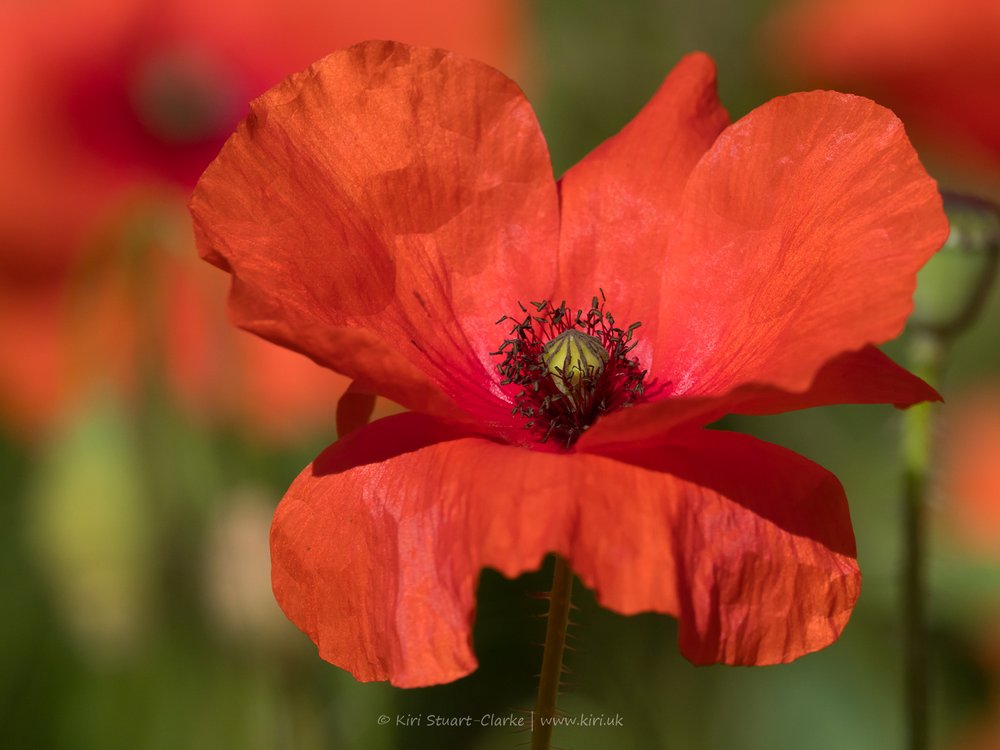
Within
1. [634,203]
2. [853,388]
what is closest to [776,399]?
[853,388]

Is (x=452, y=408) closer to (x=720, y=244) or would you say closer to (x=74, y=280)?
(x=720, y=244)

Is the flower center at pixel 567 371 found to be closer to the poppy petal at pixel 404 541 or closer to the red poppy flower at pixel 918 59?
the poppy petal at pixel 404 541

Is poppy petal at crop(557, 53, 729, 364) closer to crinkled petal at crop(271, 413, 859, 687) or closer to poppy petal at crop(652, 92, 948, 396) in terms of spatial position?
poppy petal at crop(652, 92, 948, 396)

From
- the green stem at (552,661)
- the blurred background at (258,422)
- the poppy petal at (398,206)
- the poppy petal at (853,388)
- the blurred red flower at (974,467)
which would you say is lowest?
the blurred red flower at (974,467)

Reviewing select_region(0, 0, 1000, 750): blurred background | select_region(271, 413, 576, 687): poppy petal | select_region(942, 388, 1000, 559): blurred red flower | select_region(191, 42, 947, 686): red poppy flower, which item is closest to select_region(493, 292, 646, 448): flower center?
select_region(191, 42, 947, 686): red poppy flower

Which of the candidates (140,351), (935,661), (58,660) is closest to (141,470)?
(140,351)

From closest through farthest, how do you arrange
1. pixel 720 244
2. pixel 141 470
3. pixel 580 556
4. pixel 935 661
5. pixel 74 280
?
pixel 580 556, pixel 720 244, pixel 141 470, pixel 935 661, pixel 74 280

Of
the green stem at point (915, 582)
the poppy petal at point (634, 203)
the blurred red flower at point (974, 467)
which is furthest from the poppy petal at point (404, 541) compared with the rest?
the blurred red flower at point (974, 467)
